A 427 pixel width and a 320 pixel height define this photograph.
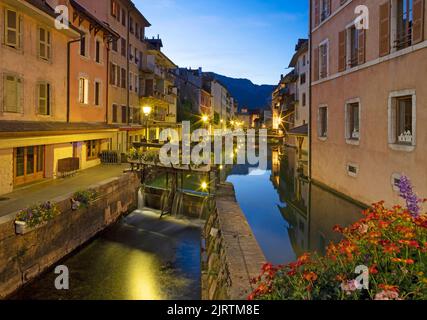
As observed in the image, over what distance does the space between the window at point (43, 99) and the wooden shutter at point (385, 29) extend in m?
15.2

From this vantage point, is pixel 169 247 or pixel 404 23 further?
pixel 169 247

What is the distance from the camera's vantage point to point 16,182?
56.5 ft

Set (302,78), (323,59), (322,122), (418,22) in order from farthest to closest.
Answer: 1. (302,78)
2. (322,122)
3. (323,59)
4. (418,22)

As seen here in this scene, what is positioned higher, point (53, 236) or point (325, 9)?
point (325, 9)

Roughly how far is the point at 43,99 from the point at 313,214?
558 inches

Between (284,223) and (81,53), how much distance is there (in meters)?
15.7

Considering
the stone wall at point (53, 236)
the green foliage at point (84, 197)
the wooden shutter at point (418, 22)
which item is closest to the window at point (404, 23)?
the wooden shutter at point (418, 22)

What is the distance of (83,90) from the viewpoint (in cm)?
2409

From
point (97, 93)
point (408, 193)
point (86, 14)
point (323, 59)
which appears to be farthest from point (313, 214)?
point (86, 14)

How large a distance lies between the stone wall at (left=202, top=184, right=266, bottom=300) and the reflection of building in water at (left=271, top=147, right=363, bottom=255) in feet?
10.5

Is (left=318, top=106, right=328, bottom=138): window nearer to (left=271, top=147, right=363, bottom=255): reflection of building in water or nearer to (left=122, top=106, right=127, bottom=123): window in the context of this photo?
(left=271, top=147, right=363, bottom=255): reflection of building in water

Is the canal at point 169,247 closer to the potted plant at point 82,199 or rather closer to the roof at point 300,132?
the potted plant at point 82,199

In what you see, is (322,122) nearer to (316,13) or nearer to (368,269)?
(316,13)

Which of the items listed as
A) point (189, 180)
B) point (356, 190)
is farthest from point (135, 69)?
point (356, 190)
